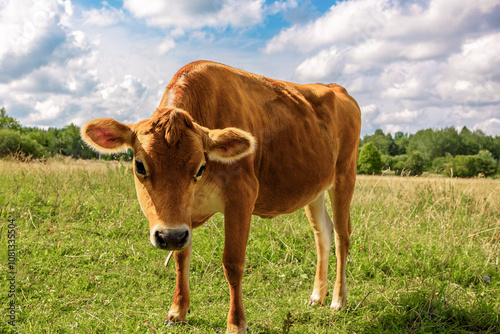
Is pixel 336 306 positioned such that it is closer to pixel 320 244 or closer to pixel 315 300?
pixel 315 300

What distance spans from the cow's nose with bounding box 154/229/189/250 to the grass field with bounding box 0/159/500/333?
0.73 metres

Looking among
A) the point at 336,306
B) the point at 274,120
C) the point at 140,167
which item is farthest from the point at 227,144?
the point at 336,306

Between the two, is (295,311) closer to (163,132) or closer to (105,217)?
(163,132)

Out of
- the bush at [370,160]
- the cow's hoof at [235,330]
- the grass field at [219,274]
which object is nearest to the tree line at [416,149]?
the bush at [370,160]

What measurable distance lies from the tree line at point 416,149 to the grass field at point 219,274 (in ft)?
138

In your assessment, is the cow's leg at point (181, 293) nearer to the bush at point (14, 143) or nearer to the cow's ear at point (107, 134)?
the cow's ear at point (107, 134)

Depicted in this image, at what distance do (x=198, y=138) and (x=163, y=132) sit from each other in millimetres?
277

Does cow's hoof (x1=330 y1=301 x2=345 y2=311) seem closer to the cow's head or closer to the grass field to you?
A: the grass field

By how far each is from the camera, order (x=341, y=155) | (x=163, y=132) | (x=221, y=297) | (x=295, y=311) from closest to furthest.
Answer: (x=163, y=132) → (x=295, y=311) → (x=221, y=297) → (x=341, y=155)

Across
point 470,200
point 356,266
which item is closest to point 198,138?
point 356,266

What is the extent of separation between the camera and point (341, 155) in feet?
17.2

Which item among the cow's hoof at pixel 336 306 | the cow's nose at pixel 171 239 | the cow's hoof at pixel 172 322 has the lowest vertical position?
the cow's hoof at pixel 336 306

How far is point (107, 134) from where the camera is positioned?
3059 millimetres

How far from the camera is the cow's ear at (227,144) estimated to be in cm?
300
